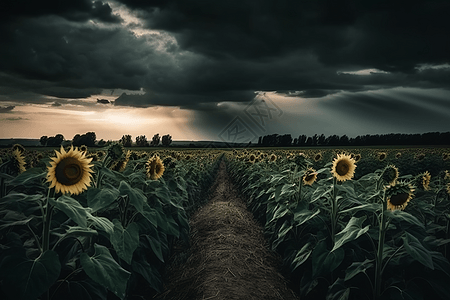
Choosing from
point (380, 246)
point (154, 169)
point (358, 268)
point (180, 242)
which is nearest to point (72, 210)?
point (154, 169)

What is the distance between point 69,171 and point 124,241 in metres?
0.75

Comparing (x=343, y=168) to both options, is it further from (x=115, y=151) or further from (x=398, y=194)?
(x=115, y=151)

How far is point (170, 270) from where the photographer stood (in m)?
5.22

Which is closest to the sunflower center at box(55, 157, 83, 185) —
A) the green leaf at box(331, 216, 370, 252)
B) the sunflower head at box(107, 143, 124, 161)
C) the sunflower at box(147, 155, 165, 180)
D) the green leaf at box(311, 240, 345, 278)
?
the sunflower head at box(107, 143, 124, 161)

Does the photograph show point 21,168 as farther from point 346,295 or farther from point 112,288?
point 346,295

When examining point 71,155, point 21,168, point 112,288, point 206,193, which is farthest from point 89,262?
point 206,193

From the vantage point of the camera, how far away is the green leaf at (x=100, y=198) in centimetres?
248

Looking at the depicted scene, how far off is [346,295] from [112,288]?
234 centimetres

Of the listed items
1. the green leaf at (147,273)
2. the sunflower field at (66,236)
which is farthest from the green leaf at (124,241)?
the green leaf at (147,273)

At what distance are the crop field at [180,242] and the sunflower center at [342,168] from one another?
1 cm

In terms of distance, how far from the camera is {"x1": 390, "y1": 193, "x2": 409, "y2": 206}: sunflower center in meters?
2.92

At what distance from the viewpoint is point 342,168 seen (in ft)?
13.8

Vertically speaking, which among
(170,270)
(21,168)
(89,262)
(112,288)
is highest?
(21,168)

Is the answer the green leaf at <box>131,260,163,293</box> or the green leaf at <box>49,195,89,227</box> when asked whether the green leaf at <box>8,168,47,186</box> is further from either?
the green leaf at <box>131,260,163,293</box>
